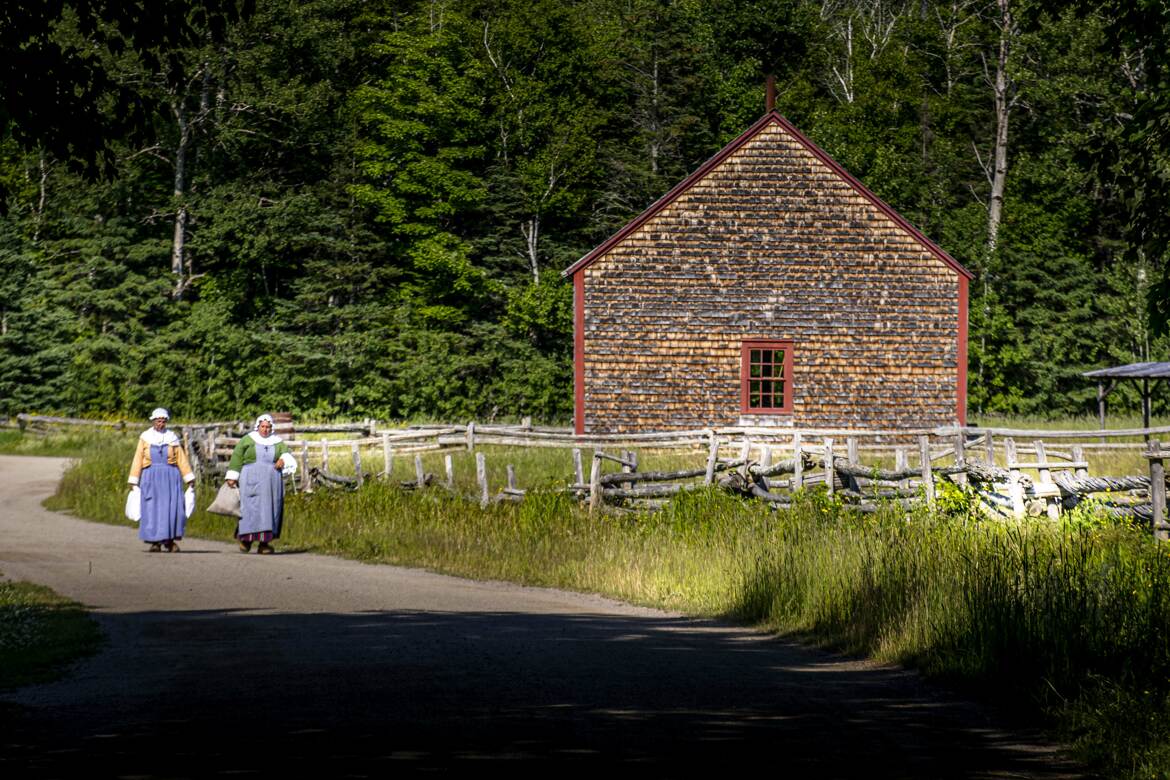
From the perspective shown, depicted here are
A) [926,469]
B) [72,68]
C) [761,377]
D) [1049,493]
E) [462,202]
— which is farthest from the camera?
[462,202]

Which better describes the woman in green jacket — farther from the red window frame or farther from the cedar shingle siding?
the red window frame

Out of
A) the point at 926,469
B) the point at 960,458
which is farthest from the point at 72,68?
the point at 960,458

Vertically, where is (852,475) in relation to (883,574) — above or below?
above

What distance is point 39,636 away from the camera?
11266mm

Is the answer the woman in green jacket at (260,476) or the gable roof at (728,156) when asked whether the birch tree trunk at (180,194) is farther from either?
the woman in green jacket at (260,476)

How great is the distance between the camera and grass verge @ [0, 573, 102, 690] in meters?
10.0

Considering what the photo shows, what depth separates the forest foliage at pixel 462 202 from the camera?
1905 inches

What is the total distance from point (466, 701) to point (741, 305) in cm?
2603

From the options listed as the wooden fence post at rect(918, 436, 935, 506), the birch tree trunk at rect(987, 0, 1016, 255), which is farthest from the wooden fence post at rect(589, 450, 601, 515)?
the birch tree trunk at rect(987, 0, 1016, 255)

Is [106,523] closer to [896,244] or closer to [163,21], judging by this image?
[163,21]

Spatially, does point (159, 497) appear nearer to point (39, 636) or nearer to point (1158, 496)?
point (39, 636)

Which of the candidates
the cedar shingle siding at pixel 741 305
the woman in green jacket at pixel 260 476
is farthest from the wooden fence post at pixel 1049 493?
the cedar shingle siding at pixel 741 305

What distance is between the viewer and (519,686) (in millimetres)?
8828

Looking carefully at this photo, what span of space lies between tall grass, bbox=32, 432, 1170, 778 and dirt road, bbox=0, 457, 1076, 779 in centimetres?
43
